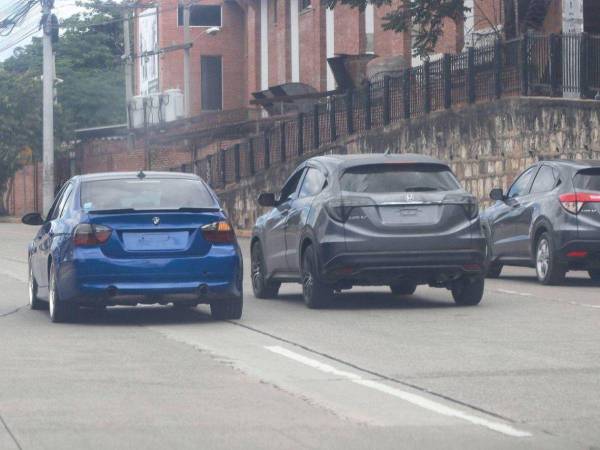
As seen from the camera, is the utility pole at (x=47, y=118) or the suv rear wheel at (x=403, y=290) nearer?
the suv rear wheel at (x=403, y=290)

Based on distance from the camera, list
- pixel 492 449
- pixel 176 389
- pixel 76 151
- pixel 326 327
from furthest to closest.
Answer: pixel 76 151 < pixel 326 327 < pixel 176 389 < pixel 492 449

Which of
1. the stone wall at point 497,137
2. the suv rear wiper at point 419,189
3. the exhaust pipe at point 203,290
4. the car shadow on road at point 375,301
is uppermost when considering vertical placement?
the stone wall at point 497,137

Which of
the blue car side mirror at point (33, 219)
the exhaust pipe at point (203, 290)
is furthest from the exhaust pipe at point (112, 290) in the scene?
the blue car side mirror at point (33, 219)

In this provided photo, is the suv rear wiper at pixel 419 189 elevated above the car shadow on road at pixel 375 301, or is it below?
above

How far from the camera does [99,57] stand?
9169 centimetres

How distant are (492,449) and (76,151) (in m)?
68.1

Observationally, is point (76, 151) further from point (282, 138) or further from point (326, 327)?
point (326, 327)

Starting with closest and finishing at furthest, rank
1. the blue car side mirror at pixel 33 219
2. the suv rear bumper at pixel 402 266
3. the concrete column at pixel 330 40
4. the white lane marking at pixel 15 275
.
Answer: the suv rear bumper at pixel 402 266, the blue car side mirror at pixel 33 219, the white lane marking at pixel 15 275, the concrete column at pixel 330 40

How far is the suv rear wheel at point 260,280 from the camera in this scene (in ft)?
58.3

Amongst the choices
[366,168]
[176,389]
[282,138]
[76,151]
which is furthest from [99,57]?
[176,389]

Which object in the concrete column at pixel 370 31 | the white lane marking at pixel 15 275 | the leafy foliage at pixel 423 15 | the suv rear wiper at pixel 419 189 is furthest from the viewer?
the concrete column at pixel 370 31

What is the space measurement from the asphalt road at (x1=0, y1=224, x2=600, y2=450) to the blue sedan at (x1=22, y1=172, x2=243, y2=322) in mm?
326

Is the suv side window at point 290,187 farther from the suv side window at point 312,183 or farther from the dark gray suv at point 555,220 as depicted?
the dark gray suv at point 555,220

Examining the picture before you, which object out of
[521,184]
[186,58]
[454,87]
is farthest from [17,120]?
[521,184]
